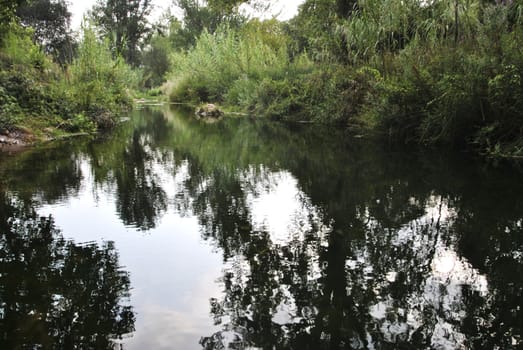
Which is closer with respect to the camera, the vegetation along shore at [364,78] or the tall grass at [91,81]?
the vegetation along shore at [364,78]

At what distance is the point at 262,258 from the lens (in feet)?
14.2

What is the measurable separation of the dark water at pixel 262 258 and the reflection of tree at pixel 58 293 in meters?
0.01

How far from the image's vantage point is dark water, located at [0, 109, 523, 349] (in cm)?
306

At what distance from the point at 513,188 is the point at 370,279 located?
4.31 meters

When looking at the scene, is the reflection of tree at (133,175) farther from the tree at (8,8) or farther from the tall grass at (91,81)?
the tree at (8,8)

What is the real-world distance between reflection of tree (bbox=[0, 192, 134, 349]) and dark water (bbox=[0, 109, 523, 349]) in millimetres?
14

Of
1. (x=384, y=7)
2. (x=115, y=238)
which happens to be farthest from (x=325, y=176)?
(x=384, y=7)

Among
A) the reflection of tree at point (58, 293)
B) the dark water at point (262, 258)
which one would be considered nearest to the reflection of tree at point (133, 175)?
the dark water at point (262, 258)

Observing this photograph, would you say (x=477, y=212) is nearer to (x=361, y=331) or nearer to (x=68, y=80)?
(x=361, y=331)

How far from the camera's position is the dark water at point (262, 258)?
3.06 meters

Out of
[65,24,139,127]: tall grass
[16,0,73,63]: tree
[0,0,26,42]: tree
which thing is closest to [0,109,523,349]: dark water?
[0,0,26,42]: tree

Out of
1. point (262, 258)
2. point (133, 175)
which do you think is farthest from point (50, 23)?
point (262, 258)

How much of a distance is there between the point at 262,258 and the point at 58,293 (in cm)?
173

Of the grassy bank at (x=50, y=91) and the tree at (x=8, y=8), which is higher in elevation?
the tree at (x=8, y=8)
